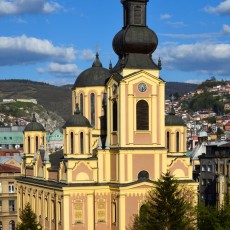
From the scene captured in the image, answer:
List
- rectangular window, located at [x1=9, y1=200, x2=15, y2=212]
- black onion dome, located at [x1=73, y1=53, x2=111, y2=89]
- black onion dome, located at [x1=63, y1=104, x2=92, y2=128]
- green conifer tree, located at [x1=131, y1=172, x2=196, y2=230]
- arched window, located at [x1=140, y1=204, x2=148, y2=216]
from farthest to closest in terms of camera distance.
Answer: rectangular window, located at [x1=9, y1=200, x2=15, y2=212] → black onion dome, located at [x1=73, y1=53, x2=111, y2=89] → black onion dome, located at [x1=63, y1=104, x2=92, y2=128] → arched window, located at [x1=140, y1=204, x2=148, y2=216] → green conifer tree, located at [x1=131, y1=172, x2=196, y2=230]

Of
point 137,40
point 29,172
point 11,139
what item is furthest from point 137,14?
point 11,139

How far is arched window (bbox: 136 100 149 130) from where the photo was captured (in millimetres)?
57812

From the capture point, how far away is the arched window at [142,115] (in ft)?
190

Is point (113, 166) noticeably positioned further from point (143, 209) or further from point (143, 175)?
point (143, 209)

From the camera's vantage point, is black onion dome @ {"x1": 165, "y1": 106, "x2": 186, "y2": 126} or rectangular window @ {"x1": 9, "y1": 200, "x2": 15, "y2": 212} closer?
black onion dome @ {"x1": 165, "y1": 106, "x2": 186, "y2": 126}

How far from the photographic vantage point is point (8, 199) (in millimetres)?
82500

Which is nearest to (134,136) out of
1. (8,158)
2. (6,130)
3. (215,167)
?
(215,167)

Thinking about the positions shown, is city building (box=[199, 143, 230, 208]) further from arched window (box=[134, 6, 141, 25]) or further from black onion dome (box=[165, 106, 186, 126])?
arched window (box=[134, 6, 141, 25])

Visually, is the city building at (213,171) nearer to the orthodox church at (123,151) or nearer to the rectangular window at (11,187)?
the orthodox church at (123,151)

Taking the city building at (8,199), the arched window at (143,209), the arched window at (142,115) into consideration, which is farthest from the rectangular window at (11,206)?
the arched window at (142,115)

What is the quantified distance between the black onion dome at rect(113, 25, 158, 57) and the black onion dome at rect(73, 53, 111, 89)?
7777mm

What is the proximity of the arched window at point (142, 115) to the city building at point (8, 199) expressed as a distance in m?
28.9

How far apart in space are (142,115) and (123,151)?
3424 millimetres

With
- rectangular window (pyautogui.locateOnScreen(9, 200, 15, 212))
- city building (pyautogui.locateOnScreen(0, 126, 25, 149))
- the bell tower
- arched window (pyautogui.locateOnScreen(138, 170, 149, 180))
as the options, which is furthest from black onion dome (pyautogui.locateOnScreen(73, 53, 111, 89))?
→ city building (pyautogui.locateOnScreen(0, 126, 25, 149))
